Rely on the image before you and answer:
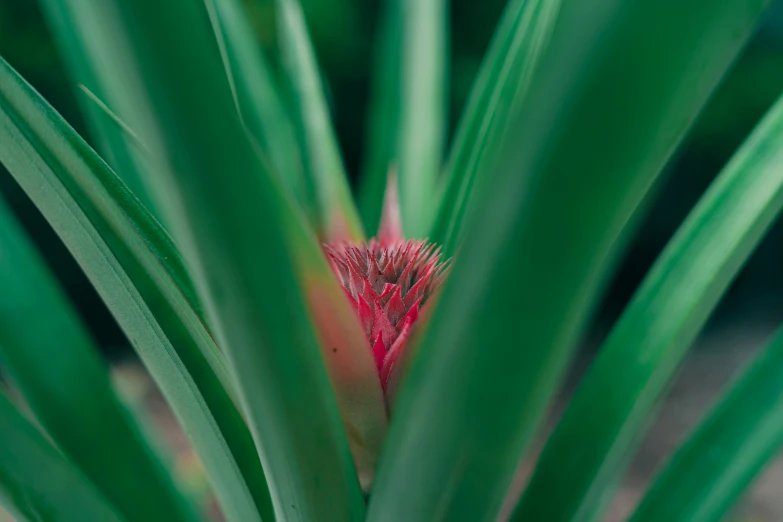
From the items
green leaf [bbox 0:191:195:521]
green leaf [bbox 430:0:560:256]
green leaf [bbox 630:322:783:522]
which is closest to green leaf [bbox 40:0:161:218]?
green leaf [bbox 0:191:195:521]

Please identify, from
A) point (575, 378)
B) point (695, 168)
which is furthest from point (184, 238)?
point (575, 378)

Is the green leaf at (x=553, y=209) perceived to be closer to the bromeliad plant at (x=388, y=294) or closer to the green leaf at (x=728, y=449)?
the bromeliad plant at (x=388, y=294)

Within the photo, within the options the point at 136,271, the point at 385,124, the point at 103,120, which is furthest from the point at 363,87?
the point at 136,271

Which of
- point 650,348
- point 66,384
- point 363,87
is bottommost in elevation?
point 363,87

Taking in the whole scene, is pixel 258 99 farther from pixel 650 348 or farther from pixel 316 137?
pixel 650 348

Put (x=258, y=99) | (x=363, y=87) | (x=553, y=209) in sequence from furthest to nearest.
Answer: (x=363, y=87) → (x=258, y=99) → (x=553, y=209)

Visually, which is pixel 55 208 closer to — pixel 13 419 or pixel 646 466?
pixel 13 419

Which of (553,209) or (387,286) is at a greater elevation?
(553,209)

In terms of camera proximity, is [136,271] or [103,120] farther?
[103,120]
